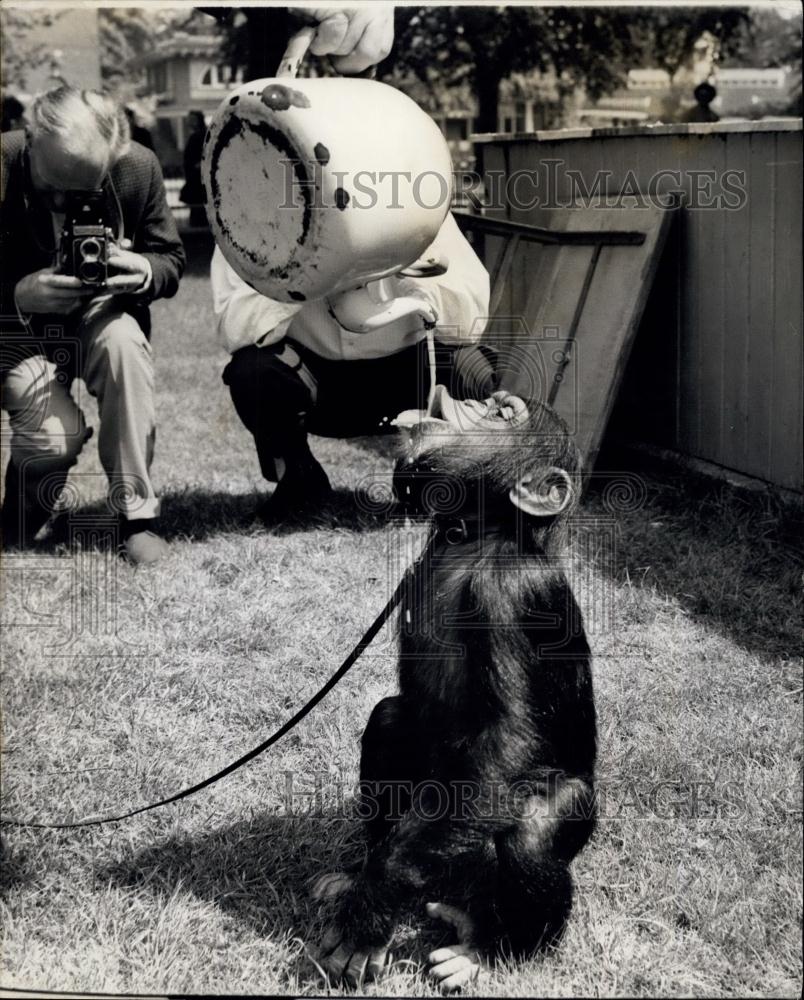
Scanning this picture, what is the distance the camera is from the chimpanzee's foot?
1.95 m

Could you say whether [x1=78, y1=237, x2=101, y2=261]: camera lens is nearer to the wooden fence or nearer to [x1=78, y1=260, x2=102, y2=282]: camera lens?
[x1=78, y1=260, x2=102, y2=282]: camera lens

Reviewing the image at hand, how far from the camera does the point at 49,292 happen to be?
3.71 meters

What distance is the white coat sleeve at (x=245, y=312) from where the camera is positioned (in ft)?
12.1

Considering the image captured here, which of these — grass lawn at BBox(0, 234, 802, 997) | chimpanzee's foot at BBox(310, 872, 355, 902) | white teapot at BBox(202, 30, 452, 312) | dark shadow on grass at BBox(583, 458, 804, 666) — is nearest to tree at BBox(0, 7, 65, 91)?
dark shadow on grass at BBox(583, 458, 804, 666)

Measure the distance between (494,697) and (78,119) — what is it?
8.21ft

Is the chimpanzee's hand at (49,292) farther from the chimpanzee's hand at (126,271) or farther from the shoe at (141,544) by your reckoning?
the shoe at (141,544)

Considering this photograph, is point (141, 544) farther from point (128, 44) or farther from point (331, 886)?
point (128, 44)

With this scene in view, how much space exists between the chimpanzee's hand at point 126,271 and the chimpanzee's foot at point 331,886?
7.63 ft

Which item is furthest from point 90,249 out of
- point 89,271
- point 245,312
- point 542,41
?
point 542,41

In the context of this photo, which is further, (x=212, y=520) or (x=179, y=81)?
(x=179, y=81)

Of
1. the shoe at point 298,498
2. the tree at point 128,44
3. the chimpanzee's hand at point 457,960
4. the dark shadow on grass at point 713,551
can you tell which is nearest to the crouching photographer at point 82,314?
the shoe at point 298,498

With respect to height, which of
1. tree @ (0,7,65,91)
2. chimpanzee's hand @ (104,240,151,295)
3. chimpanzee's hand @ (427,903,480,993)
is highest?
tree @ (0,7,65,91)

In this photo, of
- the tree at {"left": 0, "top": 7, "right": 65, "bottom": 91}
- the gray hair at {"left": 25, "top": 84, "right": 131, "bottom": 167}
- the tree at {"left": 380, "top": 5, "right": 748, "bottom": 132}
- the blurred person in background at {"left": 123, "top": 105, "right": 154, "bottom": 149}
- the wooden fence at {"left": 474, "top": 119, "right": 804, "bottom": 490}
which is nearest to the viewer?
the gray hair at {"left": 25, "top": 84, "right": 131, "bottom": 167}

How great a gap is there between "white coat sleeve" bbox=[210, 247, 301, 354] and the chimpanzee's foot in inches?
82.8
